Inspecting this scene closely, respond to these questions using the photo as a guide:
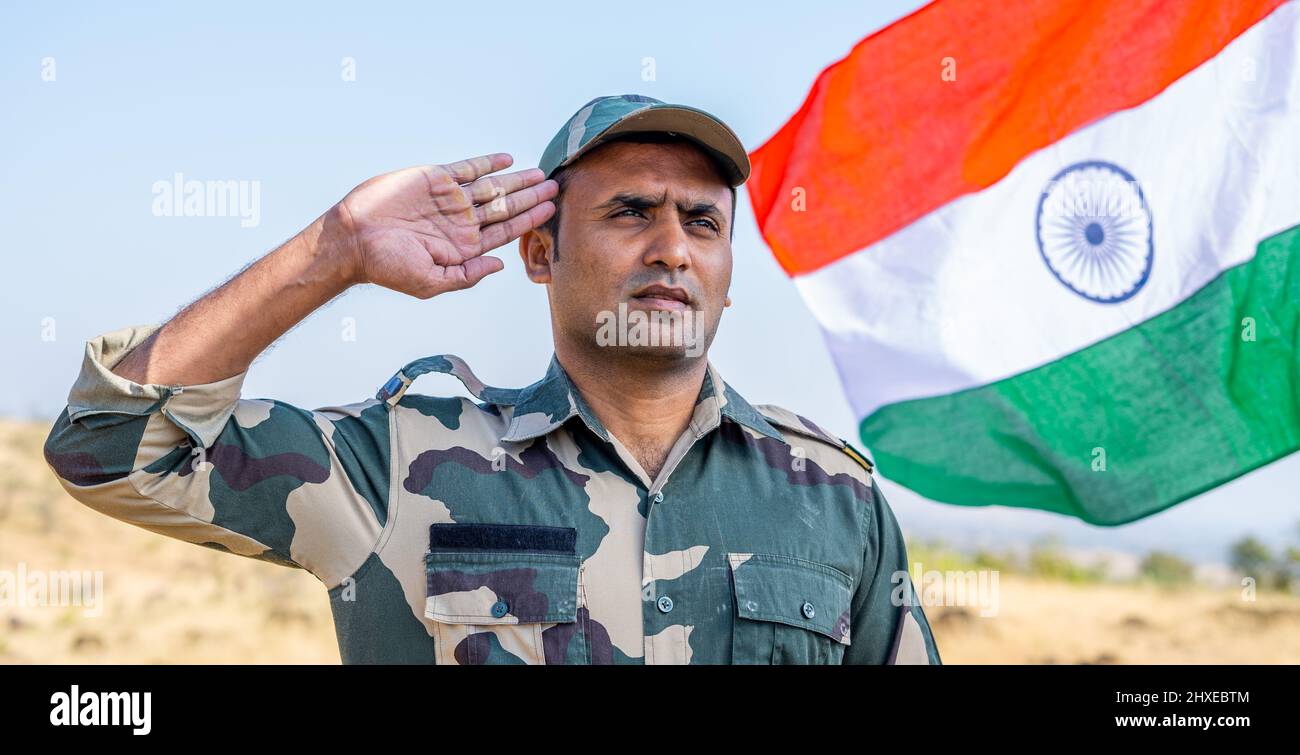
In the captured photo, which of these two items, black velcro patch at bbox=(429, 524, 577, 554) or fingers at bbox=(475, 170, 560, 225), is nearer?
black velcro patch at bbox=(429, 524, 577, 554)

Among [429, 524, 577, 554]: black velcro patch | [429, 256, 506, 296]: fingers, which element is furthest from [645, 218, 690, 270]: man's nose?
[429, 524, 577, 554]: black velcro patch

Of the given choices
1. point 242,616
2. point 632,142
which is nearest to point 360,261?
point 632,142

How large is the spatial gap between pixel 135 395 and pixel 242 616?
54.8ft

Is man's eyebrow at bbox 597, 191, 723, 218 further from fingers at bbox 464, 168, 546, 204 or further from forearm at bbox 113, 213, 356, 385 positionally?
forearm at bbox 113, 213, 356, 385

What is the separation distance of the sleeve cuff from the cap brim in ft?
3.96

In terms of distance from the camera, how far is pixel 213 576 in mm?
19859

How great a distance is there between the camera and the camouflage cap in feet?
11.0

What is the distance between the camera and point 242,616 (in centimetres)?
1822

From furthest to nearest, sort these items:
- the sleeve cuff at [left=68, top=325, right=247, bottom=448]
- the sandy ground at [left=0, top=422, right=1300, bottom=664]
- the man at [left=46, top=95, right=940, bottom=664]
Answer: the sandy ground at [left=0, top=422, right=1300, bottom=664], the man at [left=46, top=95, right=940, bottom=664], the sleeve cuff at [left=68, top=325, right=247, bottom=448]

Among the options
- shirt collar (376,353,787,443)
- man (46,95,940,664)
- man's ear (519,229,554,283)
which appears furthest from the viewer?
man's ear (519,229,554,283)

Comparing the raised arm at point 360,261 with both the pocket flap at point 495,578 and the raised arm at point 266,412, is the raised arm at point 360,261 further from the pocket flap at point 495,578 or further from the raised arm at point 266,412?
the pocket flap at point 495,578

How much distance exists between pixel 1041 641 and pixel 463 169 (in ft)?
58.5

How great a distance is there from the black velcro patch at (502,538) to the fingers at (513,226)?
0.69 m

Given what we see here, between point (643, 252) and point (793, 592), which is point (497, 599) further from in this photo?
point (643, 252)
